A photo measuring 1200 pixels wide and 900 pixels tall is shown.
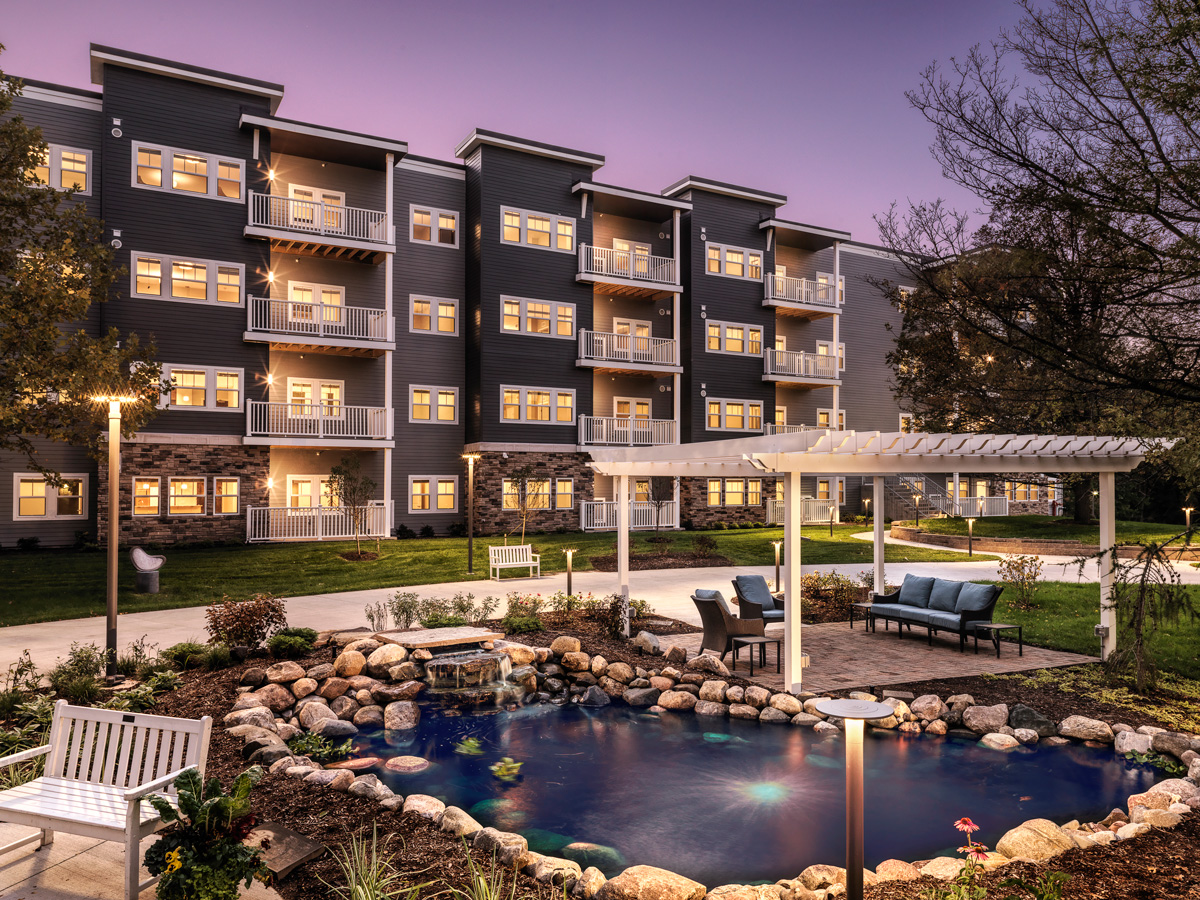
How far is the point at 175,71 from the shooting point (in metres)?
21.4

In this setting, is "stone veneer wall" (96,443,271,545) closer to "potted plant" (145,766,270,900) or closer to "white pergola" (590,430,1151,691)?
"white pergola" (590,430,1151,691)

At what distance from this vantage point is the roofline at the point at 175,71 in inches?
810

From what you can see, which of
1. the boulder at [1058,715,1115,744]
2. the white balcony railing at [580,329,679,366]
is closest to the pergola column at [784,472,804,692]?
the boulder at [1058,715,1115,744]

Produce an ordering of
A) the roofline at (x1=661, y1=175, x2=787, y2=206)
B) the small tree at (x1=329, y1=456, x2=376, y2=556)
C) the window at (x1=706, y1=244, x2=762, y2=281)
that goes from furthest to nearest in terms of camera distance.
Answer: the window at (x1=706, y1=244, x2=762, y2=281), the roofline at (x1=661, y1=175, x2=787, y2=206), the small tree at (x1=329, y1=456, x2=376, y2=556)

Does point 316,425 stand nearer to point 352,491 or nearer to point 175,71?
point 352,491

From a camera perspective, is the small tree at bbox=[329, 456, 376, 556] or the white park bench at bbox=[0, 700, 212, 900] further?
the small tree at bbox=[329, 456, 376, 556]

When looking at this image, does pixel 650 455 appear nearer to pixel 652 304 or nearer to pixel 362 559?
pixel 362 559

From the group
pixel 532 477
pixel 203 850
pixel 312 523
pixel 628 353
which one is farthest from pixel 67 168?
pixel 203 850

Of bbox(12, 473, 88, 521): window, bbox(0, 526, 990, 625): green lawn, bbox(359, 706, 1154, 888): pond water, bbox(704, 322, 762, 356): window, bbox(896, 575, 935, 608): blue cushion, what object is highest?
bbox(704, 322, 762, 356): window

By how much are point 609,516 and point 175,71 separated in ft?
63.1

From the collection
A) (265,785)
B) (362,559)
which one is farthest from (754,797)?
(362,559)

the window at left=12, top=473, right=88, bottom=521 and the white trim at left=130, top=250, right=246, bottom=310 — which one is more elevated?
the white trim at left=130, top=250, right=246, bottom=310

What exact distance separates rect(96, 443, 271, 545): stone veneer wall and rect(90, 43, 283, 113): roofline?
10.7 metres

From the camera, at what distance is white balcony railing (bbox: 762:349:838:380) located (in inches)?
1226
